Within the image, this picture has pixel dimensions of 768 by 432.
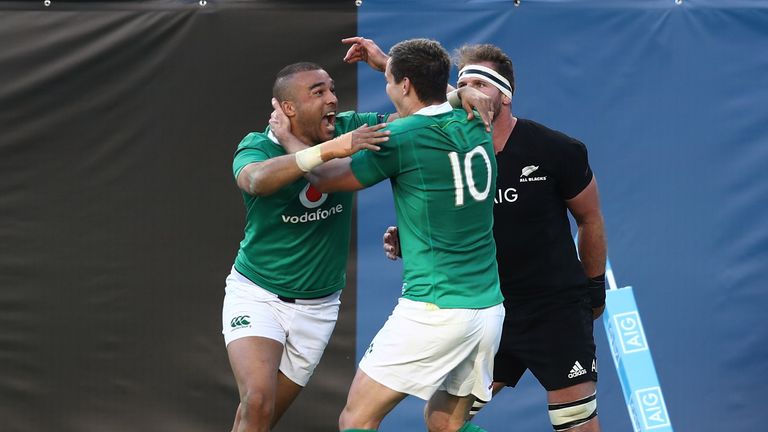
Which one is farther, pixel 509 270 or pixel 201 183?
pixel 201 183

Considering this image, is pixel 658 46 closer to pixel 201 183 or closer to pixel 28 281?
pixel 201 183

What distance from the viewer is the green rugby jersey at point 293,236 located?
5219 mm

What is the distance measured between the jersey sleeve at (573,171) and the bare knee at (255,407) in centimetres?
171

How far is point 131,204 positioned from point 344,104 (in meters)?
1.44

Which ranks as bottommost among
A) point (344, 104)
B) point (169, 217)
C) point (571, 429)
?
point (571, 429)

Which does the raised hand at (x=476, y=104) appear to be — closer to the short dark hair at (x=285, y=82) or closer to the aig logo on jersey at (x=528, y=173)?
the aig logo on jersey at (x=528, y=173)

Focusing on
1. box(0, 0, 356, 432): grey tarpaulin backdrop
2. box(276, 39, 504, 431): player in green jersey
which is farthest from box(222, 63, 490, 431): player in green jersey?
box(0, 0, 356, 432): grey tarpaulin backdrop

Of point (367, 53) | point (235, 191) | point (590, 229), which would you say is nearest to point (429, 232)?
point (590, 229)

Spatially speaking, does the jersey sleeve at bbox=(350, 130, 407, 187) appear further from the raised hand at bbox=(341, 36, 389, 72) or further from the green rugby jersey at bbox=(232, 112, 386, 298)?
the raised hand at bbox=(341, 36, 389, 72)

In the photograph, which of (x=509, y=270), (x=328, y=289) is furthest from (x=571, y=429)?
(x=328, y=289)

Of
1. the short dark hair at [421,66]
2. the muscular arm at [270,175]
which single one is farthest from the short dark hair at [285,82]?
the short dark hair at [421,66]

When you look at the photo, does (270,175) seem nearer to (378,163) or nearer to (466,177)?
(378,163)

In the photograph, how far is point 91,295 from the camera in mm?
6742

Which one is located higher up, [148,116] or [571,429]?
[148,116]
